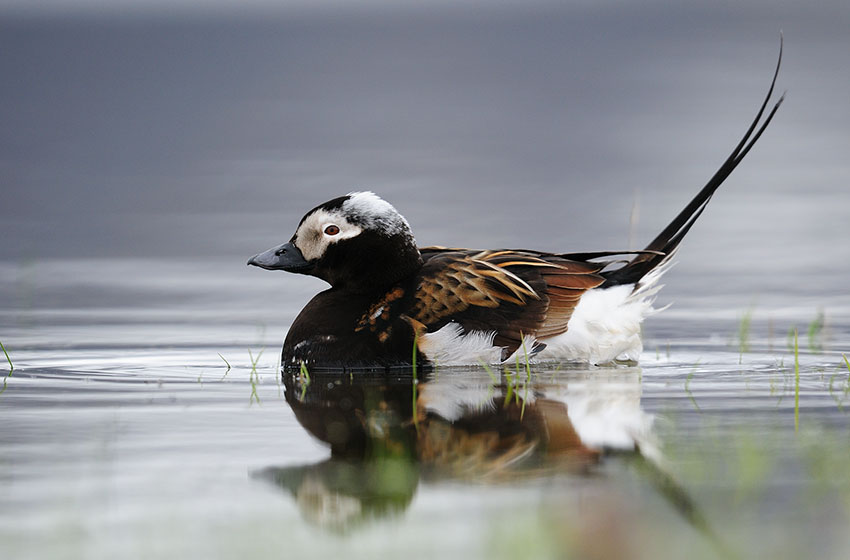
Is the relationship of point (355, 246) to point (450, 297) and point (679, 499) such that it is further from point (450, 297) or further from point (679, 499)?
point (679, 499)

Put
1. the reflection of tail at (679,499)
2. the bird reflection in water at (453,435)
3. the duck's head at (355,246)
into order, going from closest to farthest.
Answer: the reflection of tail at (679,499) < the bird reflection in water at (453,435) < the duck's head at (355,246)

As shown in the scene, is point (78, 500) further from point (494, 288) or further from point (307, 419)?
point (494, 288)

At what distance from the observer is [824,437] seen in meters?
4.05

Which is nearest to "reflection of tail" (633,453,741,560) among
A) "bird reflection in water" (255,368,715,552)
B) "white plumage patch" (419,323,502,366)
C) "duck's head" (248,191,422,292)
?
"bird reflection in water" (255,368,715,552)

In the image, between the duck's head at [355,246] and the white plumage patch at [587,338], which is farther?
the duck's head at [355,246]

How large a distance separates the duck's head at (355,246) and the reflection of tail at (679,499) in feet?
11.5

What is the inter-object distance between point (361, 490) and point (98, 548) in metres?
0.75

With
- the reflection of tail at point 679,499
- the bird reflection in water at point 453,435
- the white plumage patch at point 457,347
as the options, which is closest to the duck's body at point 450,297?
the white plumage patch at point 457,347

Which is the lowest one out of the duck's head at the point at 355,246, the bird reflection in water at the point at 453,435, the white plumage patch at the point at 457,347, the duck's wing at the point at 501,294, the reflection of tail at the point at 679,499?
the reflection of tail at the point at 679,499

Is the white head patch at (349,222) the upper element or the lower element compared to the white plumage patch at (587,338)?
upper

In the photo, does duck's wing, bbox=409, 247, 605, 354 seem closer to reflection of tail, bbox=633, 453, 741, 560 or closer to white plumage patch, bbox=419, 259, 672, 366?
white plumage patch, bbox=419, 259, 672, 366

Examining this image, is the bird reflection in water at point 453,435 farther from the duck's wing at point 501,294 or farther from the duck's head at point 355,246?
the duck's head at point 355,246

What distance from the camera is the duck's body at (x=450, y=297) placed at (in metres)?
6.65

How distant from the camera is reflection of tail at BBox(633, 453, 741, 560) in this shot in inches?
106
